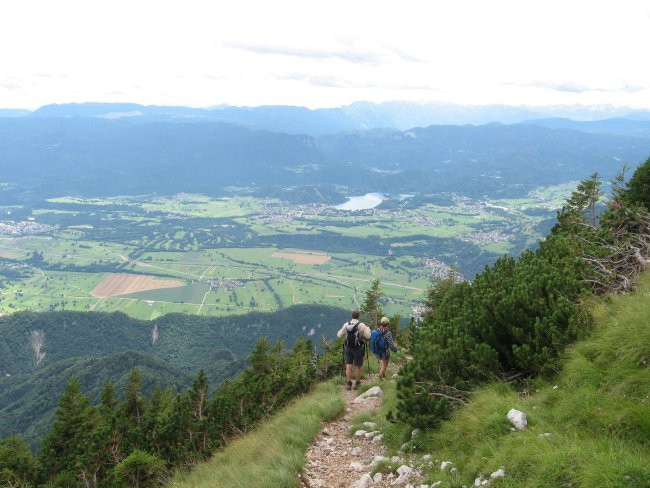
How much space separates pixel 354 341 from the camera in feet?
47.0

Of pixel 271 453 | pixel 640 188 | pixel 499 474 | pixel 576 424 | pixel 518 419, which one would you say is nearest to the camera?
pixel 499 474

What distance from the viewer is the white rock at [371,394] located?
537 inches

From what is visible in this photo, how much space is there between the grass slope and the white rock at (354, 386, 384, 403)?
415cm

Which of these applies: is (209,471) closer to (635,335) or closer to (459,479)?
(459,479)

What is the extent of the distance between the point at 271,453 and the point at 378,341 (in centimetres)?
553

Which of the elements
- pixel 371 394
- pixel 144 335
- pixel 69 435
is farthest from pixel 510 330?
pixel 144 335

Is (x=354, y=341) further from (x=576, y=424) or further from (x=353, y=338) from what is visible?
(x=576, y=424)

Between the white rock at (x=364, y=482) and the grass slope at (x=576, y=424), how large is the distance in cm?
47

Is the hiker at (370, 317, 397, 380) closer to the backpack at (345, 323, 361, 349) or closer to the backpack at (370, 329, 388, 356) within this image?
the backpack at (370, 329, 388, 356)

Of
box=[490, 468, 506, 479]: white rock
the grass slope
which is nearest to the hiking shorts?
the grass slope

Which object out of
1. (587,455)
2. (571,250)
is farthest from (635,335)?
(571,250)

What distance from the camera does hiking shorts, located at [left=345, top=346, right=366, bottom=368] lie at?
14571 mm

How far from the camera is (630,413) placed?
6293 millimetres

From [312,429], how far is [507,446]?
525cm
